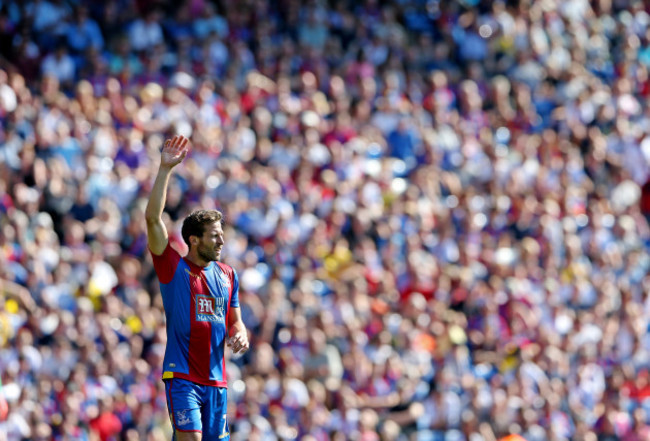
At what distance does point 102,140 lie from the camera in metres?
18.0

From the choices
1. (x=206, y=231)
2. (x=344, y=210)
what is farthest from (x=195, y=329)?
(x=344, y=210)

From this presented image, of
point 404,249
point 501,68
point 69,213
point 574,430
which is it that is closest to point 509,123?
point 501,68

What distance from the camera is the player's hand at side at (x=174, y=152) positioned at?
9.66m

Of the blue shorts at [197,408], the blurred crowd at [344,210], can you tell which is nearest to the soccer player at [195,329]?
the blue shorts at [197,408]

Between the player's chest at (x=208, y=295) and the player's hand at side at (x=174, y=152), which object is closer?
the player's hand at side at (x=174, y=152)

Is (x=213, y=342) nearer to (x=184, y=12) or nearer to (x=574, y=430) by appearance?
(x=574, y=430)

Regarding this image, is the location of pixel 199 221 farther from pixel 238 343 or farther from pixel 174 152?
pixel 238 343

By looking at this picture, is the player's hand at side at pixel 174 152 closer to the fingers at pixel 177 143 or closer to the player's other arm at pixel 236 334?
the fingers at pixel 177 143

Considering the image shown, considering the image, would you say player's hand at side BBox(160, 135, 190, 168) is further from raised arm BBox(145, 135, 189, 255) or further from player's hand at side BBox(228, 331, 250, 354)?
player's hand at side BBox(228, 331, 250, 354)

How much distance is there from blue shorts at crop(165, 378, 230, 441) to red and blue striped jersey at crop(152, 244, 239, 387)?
6 cm

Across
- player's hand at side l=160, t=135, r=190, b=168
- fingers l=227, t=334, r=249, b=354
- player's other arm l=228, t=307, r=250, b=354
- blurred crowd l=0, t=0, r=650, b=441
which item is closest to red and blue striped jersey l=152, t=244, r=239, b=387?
player's other arm l=228, t=307, r=250, b=354

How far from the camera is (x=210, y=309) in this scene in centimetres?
1013

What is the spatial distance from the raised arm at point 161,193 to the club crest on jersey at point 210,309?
0.50m

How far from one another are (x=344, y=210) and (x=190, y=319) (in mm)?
9381
